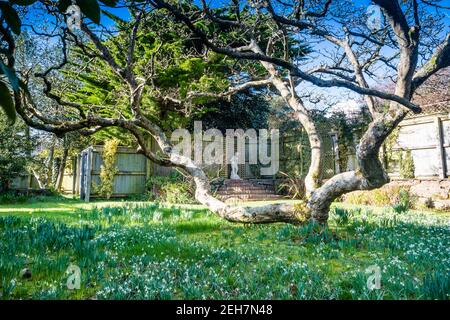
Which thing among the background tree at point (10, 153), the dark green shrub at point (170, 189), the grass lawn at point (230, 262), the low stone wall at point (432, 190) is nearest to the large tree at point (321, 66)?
the grass lawn at point (230, 262)

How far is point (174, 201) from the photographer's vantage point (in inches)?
523

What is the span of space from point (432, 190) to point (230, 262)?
29.0 ft

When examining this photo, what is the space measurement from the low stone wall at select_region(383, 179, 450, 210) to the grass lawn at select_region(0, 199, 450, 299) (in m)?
4.31

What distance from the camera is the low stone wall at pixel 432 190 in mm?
9125

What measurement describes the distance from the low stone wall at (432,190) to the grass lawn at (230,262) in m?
4.31

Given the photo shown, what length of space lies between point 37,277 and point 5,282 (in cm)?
33

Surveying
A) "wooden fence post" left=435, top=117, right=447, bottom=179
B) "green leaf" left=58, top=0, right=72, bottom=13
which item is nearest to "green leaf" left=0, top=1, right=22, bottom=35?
"green leaf" left=58, top=0, right=72, bottom=13

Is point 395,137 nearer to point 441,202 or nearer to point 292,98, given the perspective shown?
point 441,202

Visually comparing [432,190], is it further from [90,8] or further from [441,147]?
[90,8]

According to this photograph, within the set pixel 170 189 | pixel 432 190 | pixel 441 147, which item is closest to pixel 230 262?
pixel 432 190

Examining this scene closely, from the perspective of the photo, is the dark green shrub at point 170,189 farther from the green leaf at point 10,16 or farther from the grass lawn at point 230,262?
the green leaf at point 10,16

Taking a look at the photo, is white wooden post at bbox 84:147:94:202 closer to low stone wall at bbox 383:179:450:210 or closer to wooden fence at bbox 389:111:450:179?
low stone wall at bbox 383:179:450:210

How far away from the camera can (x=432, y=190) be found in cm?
953
